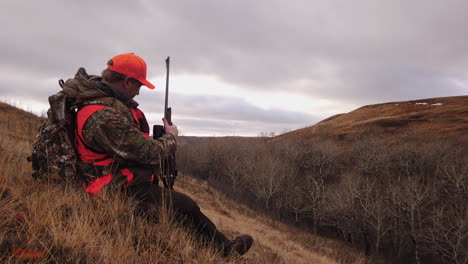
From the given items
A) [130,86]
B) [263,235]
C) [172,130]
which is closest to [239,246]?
[172,130]

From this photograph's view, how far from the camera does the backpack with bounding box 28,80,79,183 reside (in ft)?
9.85

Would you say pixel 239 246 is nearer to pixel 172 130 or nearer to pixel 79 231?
pixel 172 130

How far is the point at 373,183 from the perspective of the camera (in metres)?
34.6

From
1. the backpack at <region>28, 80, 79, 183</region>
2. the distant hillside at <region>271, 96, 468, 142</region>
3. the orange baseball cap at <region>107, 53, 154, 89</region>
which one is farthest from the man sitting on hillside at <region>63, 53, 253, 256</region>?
the distant hillside at <region>271, 96, 468, 142</region>

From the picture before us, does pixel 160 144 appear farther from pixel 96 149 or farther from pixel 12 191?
pixel 12 191

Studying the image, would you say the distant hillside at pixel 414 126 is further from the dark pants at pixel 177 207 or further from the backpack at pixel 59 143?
the backpack at pixel 59 143

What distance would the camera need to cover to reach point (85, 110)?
9.48 ft

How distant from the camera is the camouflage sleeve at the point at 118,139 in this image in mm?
2807

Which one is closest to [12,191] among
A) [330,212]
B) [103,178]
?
[103,178]

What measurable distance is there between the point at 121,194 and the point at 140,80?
128 cm

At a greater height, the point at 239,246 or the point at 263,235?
the point at 239,246

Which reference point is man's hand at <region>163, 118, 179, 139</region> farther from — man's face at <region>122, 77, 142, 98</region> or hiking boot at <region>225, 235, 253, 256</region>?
hiking boot at <region>225, 235, 253, 256</region>

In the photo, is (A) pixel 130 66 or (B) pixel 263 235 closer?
(A) pixel 130 66

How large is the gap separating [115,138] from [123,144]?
3.7 inches
